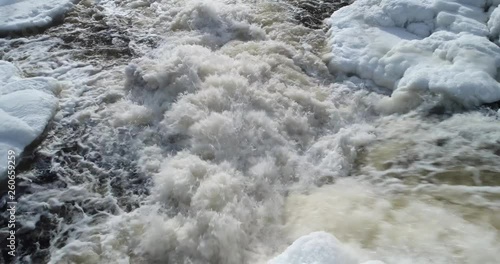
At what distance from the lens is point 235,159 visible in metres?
4.80

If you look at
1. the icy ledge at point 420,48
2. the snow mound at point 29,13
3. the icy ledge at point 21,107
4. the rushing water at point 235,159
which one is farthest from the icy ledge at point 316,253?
the snow mound at point 29,13

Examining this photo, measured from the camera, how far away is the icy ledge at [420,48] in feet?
17.7

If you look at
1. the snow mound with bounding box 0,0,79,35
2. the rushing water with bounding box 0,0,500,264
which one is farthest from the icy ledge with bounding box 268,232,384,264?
the snow mound with bounding box 0,0,79,35

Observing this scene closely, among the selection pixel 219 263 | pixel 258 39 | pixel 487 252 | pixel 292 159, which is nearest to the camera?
pixel 487 252

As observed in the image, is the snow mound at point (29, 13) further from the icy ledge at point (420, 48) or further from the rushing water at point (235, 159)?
the icy ledge at point (420, 48)

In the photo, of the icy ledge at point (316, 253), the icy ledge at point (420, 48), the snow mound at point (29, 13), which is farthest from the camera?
the snow mound at point (29, 13)

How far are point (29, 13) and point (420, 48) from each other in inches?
246

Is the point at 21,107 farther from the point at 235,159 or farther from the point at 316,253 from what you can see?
the point at 316,253

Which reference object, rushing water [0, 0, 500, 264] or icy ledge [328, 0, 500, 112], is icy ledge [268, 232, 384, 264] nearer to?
rushing water [0, 0, 500, 264]

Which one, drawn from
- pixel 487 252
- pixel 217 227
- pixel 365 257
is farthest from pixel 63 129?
pixel 487 252

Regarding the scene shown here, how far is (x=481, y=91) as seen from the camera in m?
5.28

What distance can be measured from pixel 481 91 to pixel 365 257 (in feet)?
9.62

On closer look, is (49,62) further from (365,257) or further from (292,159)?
(365,257)

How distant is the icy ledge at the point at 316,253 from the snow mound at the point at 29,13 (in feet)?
19.4
